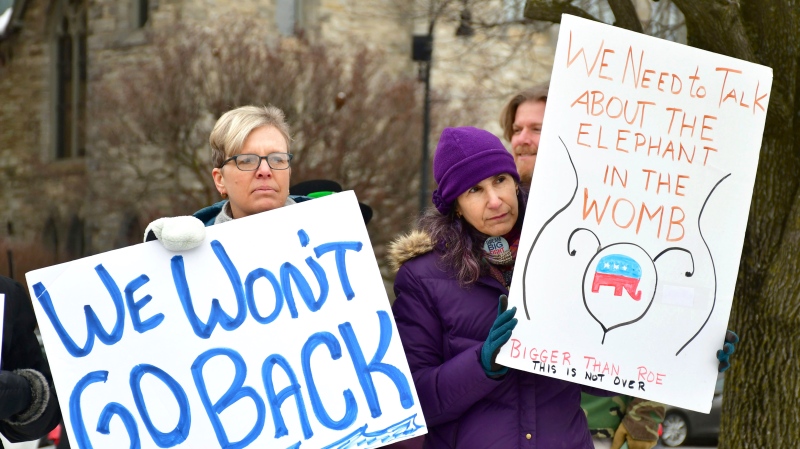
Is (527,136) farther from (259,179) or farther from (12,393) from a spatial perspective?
(12,393)

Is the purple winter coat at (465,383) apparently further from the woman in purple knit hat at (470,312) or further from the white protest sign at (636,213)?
the white protest sign at (636,213)

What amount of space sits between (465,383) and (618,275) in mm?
556

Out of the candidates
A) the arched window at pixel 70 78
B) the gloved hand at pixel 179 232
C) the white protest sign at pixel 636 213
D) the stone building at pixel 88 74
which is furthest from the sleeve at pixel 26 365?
the arched window at pixel 70 78

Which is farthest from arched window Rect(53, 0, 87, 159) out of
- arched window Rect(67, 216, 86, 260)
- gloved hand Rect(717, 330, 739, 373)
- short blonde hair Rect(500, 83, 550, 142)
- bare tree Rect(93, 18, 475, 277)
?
gloved hand Rect(717, 330, 739, 373)

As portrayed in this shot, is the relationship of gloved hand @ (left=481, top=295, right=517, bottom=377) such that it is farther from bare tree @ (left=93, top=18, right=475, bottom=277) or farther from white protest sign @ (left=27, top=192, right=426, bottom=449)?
bare tree @ (left=93, top=18, right=475, bottom=277)

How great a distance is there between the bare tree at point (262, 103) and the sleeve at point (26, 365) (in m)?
11.9

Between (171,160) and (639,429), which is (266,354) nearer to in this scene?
(639,429)

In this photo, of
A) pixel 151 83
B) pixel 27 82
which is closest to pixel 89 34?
pixel 27 82

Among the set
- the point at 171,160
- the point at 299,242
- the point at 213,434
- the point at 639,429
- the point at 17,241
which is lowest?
the point at 17,241

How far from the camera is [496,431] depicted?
2908 millimetres

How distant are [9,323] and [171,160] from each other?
13.2 metres

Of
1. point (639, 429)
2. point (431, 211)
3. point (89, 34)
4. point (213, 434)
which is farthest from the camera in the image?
point (89, 34)

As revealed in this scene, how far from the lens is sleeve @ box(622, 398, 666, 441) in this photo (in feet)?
12.3

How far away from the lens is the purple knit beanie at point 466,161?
2.99 meters
